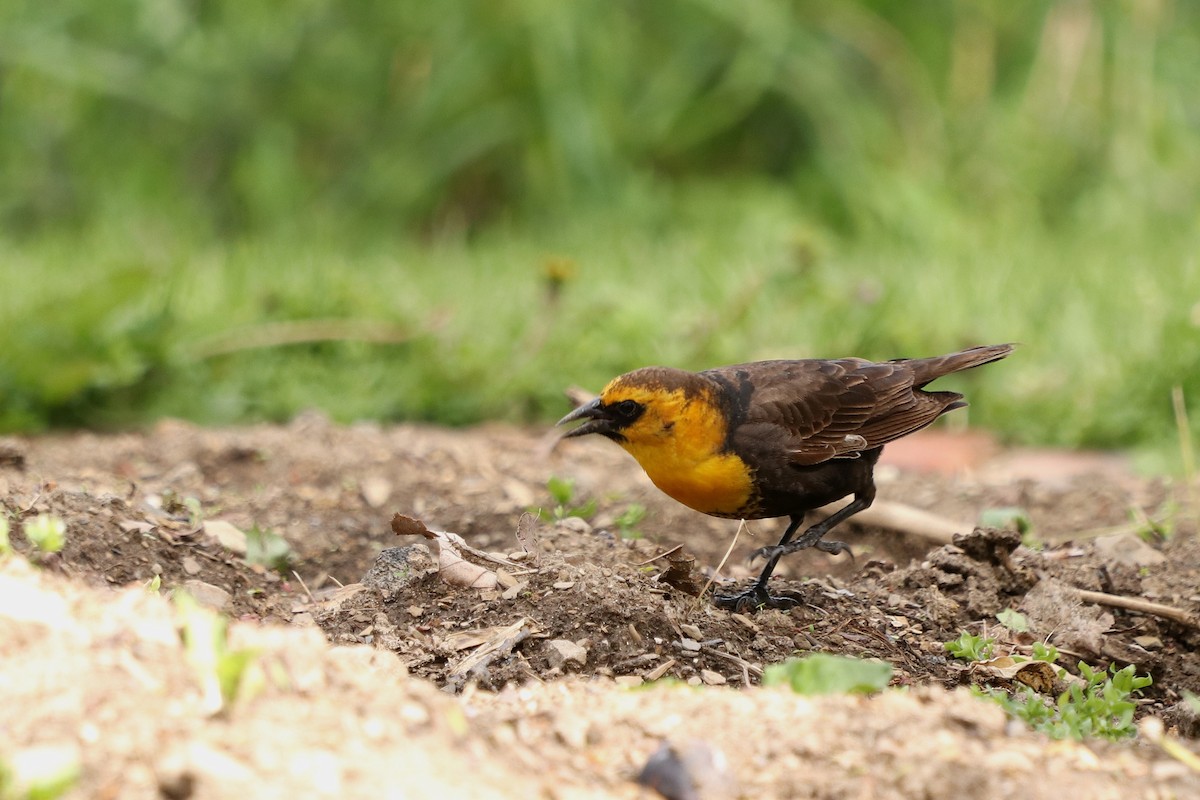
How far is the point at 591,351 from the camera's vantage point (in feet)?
21.7

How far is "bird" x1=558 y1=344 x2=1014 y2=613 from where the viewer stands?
4.13 metres

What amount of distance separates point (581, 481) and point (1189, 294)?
313cm

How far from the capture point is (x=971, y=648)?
133 inches

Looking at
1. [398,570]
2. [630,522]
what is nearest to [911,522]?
[630,522]

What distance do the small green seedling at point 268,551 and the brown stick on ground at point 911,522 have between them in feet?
6.07

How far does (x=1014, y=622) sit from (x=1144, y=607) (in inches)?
15.7

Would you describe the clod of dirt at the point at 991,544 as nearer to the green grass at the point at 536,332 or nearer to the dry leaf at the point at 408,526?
the dry leaf at the point at 408,526

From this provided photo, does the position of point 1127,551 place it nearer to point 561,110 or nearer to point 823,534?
point 823,534

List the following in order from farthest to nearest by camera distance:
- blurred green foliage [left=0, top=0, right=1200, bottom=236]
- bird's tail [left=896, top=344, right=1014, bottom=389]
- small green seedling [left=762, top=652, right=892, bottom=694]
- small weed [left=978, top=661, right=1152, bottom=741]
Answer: blurred green foliage [left=0, top=0, right=1200, bottom=236]
bird's tail [left=896, top=344, right=1014, bottom=389]
small weed [left=978, top=661, right=1152, bottom=741]
small green seedling [left=762, top=652, right=892, bottom=694]

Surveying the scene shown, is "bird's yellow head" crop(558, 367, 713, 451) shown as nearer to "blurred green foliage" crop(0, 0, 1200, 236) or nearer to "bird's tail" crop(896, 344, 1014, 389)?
"bird's tail" crop(896, 344, 1014, 389)

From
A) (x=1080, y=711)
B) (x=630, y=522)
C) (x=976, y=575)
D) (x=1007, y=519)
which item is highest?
(x=1080, y=711)

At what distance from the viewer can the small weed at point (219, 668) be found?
7.48 ft

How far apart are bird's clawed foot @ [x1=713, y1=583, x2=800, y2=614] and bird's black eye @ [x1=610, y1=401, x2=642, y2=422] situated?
2.01 feet

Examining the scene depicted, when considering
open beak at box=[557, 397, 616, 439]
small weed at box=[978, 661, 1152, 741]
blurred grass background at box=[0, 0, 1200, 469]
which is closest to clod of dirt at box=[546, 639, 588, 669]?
small weed at box=[978, 661, 1152, 741]
